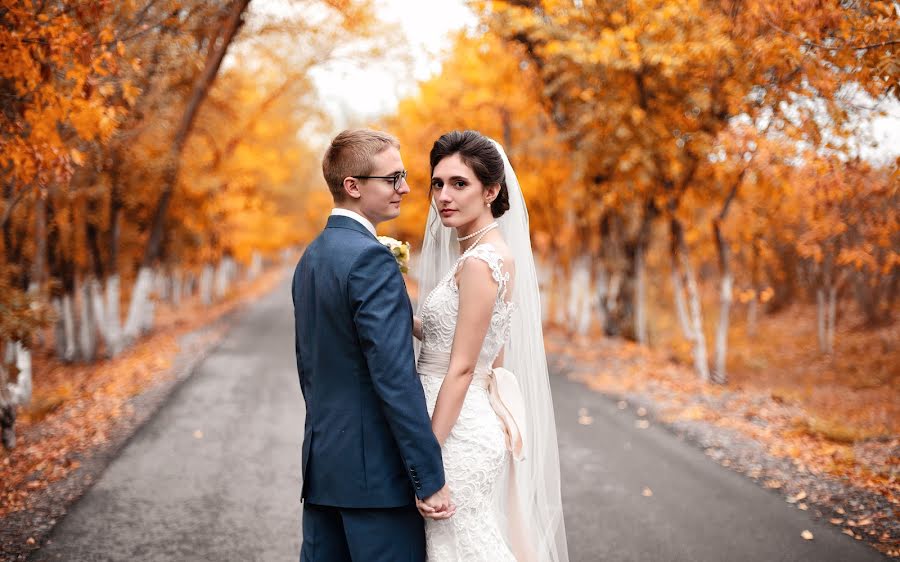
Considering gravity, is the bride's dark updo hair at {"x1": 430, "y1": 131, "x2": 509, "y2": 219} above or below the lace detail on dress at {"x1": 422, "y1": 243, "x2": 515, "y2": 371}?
above

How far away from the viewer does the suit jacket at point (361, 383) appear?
2.31m

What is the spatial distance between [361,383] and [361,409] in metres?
0.10

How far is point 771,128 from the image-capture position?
895 centimetres

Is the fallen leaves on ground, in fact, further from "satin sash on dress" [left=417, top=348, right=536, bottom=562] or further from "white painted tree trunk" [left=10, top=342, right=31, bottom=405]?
"satin sash on dress" [left=417, top=348, right=536, bottom=562]

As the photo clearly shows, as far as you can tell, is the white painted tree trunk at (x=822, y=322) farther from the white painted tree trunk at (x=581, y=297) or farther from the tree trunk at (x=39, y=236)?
the tree trunk at (x=39, y=236)

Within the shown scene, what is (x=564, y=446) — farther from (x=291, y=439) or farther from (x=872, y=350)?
(x=872, y=350)

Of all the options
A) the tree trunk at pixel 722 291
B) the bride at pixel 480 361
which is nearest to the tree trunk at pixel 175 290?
the tree trunk at pixel 722 291

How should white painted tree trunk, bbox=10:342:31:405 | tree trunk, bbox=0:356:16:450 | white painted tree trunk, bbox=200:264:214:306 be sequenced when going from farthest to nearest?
white painted tree trunk, bbox=200:264:214:306, white painted tree trunk, bbox=10:342:31:405, tree trunk, bbox=0:356:16:450

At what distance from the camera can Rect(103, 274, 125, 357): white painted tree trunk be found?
47.0 ft

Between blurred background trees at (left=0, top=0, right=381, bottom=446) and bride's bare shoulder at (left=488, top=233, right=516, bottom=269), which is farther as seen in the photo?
blurred background trees at (left=0, top=0, right=381, bottom=446)

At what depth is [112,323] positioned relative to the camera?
47.2 feet

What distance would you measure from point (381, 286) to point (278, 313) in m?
21.6

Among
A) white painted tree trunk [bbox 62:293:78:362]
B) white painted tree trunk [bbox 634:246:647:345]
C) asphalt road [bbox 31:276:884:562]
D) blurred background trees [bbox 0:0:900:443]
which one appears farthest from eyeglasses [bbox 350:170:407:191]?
white painted tree trunk [bbox 62:293:78:362]

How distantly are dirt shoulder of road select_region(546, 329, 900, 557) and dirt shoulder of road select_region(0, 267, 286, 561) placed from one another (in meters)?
6.04
